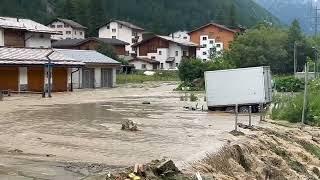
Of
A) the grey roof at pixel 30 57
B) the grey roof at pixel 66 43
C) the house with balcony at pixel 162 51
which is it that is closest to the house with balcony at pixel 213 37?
the house with balcony at pixel 162 51

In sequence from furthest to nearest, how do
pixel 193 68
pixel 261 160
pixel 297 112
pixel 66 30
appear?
pixel 66 30 → pixel 193 68 → pixel 297 112 → pixel 261 160

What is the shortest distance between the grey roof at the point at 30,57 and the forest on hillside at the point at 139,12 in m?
65.6

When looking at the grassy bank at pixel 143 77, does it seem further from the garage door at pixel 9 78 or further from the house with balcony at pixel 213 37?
the house with balcony at pixel 213 37

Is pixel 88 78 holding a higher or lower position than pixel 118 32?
lower

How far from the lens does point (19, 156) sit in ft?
41.3

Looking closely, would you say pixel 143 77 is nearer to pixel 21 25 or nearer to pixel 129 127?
pixel 21 25

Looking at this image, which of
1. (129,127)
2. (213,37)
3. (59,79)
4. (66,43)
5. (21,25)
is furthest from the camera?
(213,37)

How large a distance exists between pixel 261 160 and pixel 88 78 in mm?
37405

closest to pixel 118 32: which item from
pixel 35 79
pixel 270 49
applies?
pixel 270 49

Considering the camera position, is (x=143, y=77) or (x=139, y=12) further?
(x=139, y=12)

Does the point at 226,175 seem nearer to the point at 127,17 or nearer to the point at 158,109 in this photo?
the point at 158,109

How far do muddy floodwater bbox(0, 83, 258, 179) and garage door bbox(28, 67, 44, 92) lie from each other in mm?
16549

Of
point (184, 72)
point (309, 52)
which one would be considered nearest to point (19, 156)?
point (184, 72)

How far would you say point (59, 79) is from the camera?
4391cm
